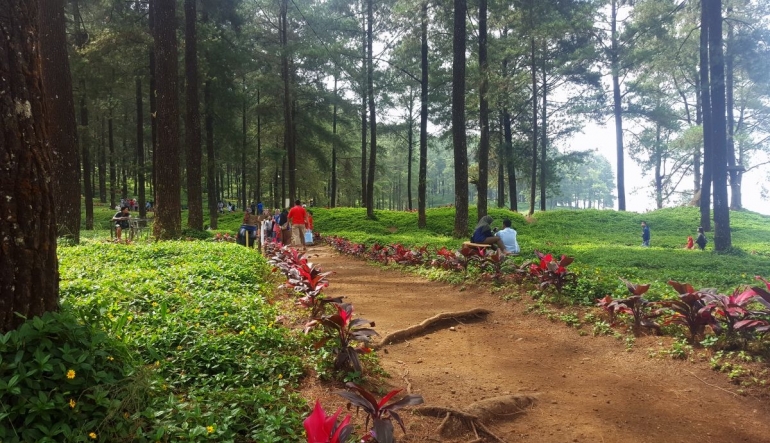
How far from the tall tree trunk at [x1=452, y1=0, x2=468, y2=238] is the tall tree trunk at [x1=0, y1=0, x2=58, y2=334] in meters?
11.5

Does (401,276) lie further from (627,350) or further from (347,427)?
(347,427)

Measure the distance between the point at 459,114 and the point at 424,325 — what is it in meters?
8.90

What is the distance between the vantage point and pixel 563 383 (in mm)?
4168

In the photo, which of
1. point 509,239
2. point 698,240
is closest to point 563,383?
point 509,239

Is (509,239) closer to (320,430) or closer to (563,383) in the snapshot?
(563,383)

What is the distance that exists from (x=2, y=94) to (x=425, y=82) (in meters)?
19.0

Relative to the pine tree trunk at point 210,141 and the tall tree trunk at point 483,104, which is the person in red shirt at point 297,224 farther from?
the pine tree trunk at point 210,141

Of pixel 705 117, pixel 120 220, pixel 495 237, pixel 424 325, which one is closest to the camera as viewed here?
pixel 424 325

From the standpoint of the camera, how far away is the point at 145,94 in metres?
22.7

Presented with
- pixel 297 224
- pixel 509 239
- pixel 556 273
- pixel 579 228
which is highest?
pixel 297 224

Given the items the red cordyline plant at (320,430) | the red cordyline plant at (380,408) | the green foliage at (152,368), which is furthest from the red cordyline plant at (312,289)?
the red cordyline plant at (320,430)

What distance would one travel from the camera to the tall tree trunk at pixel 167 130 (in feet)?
35.3

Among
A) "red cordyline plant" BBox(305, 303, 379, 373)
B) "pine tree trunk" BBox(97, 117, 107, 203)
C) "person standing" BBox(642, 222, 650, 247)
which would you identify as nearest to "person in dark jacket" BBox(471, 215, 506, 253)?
"red cordyline plant" BBox(305, 303, 379, 373)

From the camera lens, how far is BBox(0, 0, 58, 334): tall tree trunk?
7.47 feet
